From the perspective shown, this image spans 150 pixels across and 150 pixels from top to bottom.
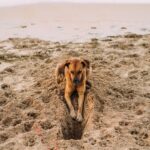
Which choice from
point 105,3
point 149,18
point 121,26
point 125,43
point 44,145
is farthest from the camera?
point 105,3

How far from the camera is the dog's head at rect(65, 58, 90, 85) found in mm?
7948

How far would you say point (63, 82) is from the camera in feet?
28.2

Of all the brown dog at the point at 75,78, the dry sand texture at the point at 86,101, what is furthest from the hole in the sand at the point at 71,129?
the brown dog at the point at 75,78

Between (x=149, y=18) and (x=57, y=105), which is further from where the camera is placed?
(x=149, y=18)

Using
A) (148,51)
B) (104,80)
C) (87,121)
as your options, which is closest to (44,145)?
(87,121)

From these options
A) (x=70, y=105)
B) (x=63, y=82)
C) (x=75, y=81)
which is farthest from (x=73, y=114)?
(x=63, y=82)

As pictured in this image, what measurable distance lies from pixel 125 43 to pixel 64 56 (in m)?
1.76

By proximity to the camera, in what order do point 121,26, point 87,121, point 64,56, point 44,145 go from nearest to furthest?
point 44,145, point 87,121, point 64,56, point 121,26

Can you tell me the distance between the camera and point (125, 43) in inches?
459

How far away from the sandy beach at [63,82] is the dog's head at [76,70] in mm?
388

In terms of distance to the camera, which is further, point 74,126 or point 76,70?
point 76,70

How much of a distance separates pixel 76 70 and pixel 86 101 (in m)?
0.55

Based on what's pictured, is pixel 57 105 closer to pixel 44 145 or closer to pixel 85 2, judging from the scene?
pixel 44 145

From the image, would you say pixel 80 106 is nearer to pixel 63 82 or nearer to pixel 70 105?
pixel 70 105
